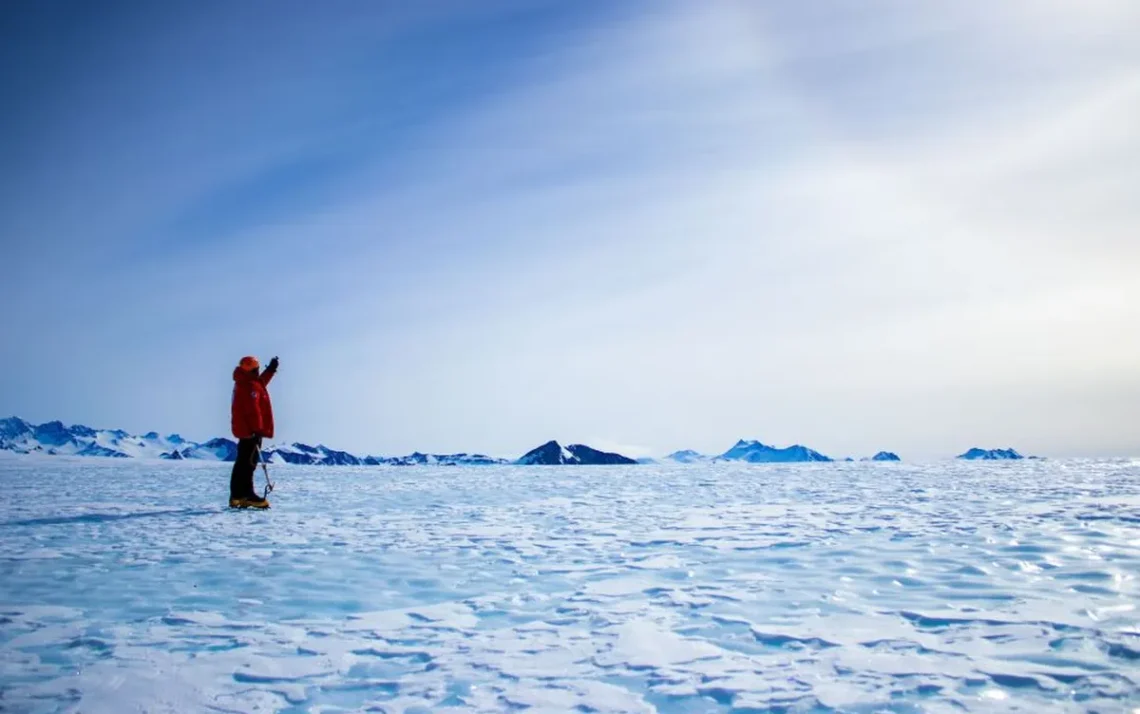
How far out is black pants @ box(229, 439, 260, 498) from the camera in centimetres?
1053

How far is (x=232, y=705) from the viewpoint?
289 cm

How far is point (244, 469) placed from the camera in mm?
10578

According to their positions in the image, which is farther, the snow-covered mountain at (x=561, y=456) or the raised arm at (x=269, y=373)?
the snow-covered mountain at (x=561, y=456)

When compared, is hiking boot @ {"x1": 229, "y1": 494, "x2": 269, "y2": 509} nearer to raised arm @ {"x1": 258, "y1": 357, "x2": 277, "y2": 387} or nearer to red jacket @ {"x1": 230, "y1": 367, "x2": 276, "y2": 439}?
red jacket @ {"x1": 230, "y1": 367, "x2": 276, "y2": 439}

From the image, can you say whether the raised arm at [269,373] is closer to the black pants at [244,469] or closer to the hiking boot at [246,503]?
the black pants at [244,469]

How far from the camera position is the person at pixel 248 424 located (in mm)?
10531

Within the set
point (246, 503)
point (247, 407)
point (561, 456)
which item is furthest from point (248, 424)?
point (561, 456)

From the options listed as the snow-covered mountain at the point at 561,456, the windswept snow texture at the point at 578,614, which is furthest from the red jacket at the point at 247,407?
the snow-covered mountain at the point at 561,456

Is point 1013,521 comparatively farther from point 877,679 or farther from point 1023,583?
point 877,679

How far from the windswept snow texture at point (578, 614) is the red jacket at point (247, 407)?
6.96 ft

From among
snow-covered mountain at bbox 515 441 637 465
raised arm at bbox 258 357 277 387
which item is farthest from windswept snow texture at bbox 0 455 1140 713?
snow-covered mountain at bbox 515 441 637 465

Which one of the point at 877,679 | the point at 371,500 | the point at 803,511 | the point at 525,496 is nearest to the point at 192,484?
the point at 371,500

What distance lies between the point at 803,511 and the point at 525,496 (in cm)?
545

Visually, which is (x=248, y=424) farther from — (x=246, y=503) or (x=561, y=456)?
(x=561, y=456)
